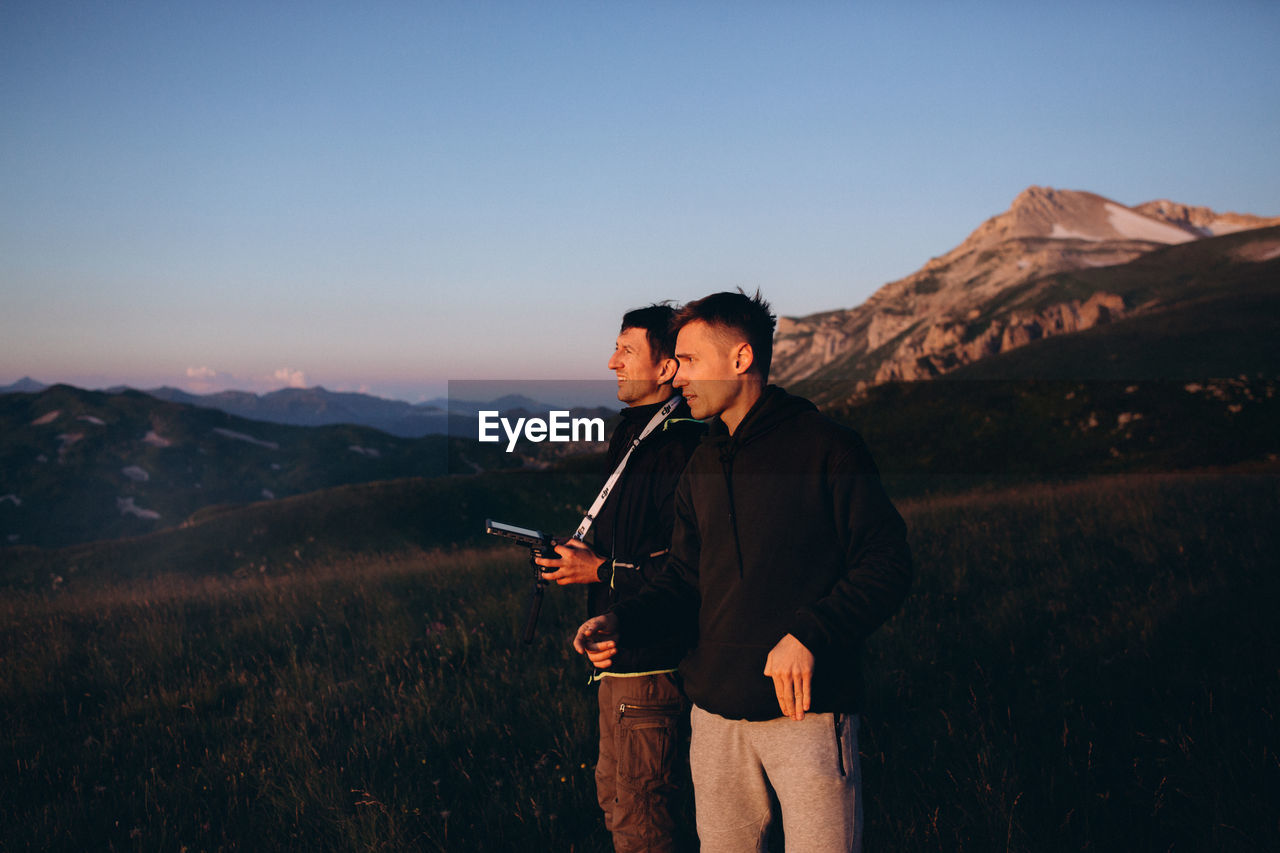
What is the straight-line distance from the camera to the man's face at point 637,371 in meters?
3.43

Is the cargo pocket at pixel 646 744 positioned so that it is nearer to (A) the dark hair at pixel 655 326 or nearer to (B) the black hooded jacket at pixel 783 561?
(B) the black hooded jacket at pixel 783 561

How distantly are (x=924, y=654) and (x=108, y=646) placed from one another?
824 centimetres

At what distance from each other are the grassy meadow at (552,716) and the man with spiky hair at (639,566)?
2.97ft

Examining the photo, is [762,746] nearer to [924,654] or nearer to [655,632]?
[655,632]

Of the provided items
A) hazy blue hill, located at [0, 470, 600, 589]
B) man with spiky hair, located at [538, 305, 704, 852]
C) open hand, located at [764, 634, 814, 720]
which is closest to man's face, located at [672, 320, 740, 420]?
man with spiky hair, located at [538, 305, 704, 852]

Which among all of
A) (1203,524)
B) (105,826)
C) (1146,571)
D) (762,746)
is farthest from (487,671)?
(1203,524)

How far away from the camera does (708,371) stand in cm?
259

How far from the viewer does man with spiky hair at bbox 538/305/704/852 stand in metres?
2.89

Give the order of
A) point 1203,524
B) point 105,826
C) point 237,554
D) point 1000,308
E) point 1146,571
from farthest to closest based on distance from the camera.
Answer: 1. point 1000,308
2. point 237,554
3. point 1203,524
4. point 1146,571
5. point 105,826

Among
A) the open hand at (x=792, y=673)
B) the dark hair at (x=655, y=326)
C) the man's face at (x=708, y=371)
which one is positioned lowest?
the open hand at (x=792, y=673)

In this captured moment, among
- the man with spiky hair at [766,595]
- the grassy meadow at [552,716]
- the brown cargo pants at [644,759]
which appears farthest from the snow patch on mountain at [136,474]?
the man with spiky hair at [766,595]

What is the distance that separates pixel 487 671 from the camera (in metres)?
5.70

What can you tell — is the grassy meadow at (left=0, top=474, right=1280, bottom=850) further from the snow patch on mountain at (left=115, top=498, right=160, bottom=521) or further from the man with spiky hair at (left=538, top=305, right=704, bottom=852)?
the snow patch on mountain at (left=115, top=498, right=160, bottom=521)

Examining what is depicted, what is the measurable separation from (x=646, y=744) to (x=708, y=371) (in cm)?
169
